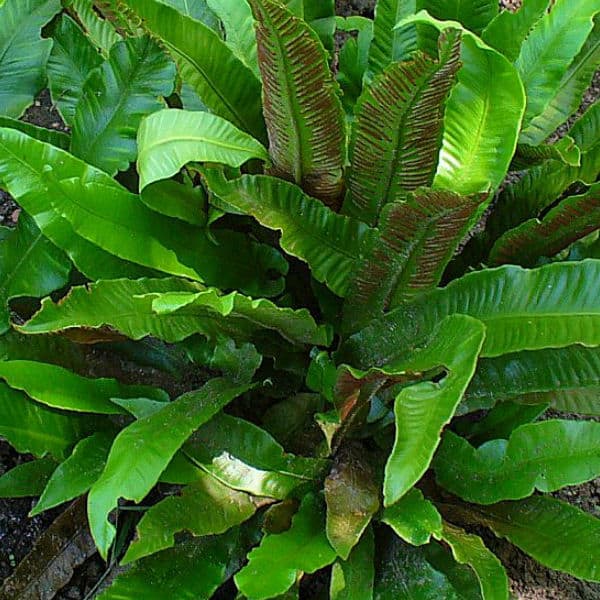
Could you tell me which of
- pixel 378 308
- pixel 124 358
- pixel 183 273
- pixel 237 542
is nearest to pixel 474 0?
pixel 378 308

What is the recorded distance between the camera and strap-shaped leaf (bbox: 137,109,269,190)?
117 cm

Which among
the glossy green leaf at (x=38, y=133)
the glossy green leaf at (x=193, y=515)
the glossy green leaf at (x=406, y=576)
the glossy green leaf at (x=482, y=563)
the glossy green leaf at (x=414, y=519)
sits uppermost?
the glossy green leaf at (x=38, y=133)

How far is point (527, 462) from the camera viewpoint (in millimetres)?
1203

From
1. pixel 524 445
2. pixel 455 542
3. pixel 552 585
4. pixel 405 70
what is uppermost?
pixel 405 70

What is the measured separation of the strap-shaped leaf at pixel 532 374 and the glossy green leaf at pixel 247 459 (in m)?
0.28

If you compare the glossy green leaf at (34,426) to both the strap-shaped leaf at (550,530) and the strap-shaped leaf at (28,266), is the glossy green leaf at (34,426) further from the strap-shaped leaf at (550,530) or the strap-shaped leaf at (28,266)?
the strap-shaped leaf at (550,530)

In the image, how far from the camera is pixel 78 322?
46.6 inches

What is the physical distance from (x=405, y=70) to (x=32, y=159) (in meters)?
0.55

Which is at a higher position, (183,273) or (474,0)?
(474,0)

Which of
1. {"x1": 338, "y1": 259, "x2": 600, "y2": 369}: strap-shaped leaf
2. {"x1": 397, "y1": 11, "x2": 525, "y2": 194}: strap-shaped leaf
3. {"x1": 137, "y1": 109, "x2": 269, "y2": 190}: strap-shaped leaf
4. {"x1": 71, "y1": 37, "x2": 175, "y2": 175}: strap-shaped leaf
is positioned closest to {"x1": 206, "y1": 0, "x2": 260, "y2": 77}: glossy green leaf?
{"x1": 71, "y1": 37, "x2": 175, "y2": 175}: strap-shaped leaf

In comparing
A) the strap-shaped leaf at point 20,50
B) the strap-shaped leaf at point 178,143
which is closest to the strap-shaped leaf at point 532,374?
the strap-shaped leaf at point 178,143

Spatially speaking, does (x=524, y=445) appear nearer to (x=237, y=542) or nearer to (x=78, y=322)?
(x=237, y=542)

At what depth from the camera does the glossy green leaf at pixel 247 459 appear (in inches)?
49.2

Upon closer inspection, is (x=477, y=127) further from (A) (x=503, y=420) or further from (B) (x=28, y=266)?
(B) (x=28, y=266)
